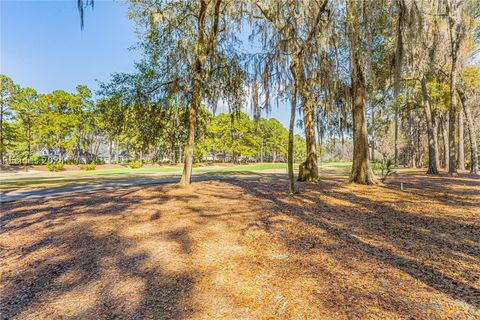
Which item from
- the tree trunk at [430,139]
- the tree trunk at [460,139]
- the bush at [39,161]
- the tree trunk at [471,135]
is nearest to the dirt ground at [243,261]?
the tree trunk at [471,135]

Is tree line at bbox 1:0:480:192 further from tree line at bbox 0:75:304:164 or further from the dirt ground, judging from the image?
the dirt ground

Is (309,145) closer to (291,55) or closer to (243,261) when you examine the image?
(291,55)

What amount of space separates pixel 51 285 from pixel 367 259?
152 inches

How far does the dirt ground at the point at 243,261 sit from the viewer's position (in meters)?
2.29

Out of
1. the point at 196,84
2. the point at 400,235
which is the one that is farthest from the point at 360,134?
the point at 196,84

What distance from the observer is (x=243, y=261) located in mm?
3230

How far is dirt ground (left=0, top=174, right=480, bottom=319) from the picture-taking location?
7.52 feet

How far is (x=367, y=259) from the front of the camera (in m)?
3.17

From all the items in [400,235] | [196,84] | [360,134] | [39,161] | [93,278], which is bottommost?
[93,278]

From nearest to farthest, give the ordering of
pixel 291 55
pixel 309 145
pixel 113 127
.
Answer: pixel 291 55 → pixel 113 127 → pixel 309 145

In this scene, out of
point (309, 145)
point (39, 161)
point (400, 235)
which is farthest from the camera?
point (39, 161)

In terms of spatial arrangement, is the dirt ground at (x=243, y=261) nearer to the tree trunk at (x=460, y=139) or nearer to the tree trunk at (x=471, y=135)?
the tree trunk at (x=471, y=135)

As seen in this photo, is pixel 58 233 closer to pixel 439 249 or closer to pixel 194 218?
pixel 194 218

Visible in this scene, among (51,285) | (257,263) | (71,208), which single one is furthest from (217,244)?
(71,208)
